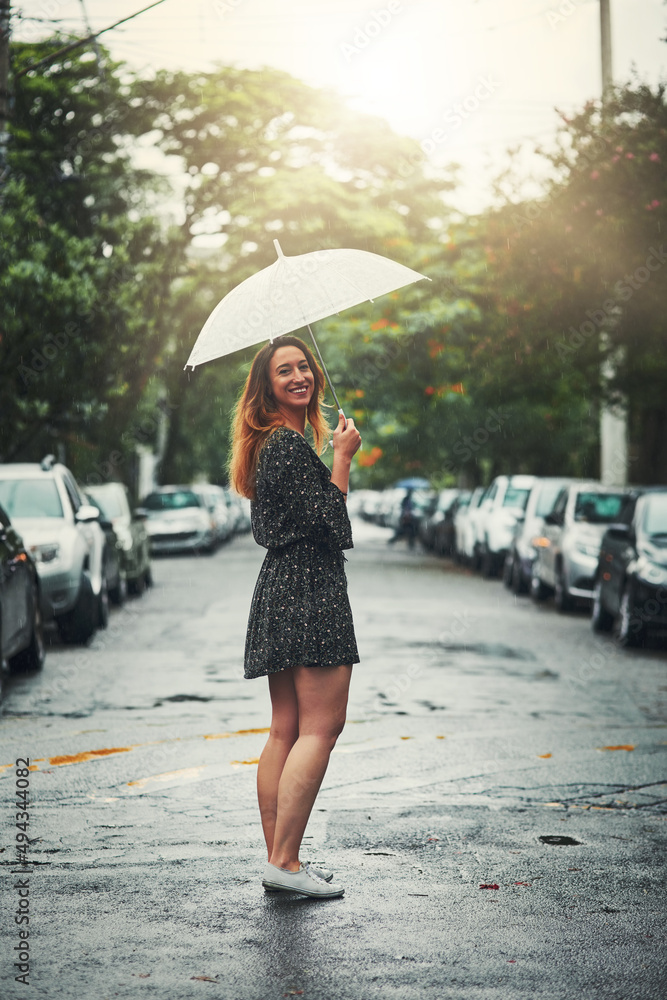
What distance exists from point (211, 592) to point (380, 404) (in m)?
11.7

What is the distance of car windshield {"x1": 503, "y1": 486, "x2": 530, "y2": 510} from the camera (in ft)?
78.0

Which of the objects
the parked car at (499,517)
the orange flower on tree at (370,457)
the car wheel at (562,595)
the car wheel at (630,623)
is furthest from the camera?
the orange flower on tree at (370,457)

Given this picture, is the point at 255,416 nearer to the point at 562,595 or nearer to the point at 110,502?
the point at 562,595

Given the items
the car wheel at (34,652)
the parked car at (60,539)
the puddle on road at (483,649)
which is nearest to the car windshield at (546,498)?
the puddle on road at (483,649)

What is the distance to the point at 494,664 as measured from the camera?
37.7ft

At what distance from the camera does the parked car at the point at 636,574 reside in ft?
39.8

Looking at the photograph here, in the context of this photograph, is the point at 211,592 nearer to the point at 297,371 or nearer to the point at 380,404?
the point at 380,404

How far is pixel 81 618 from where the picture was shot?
1281 cm

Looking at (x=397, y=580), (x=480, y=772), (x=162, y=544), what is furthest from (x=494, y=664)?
(x=162, y=544)

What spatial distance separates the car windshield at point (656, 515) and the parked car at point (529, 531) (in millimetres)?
5258

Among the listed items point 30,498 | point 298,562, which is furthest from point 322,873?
point 30,498

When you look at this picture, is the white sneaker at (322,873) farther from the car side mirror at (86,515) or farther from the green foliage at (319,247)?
Result: the green foliage at (319,247)

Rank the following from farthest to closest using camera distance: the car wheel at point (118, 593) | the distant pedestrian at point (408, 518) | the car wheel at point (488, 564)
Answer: the distant pedestrian at point (408, 518), the car wheel at point (488, 564), the car wheel at point (118, 593)

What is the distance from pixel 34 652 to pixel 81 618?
226 cm
